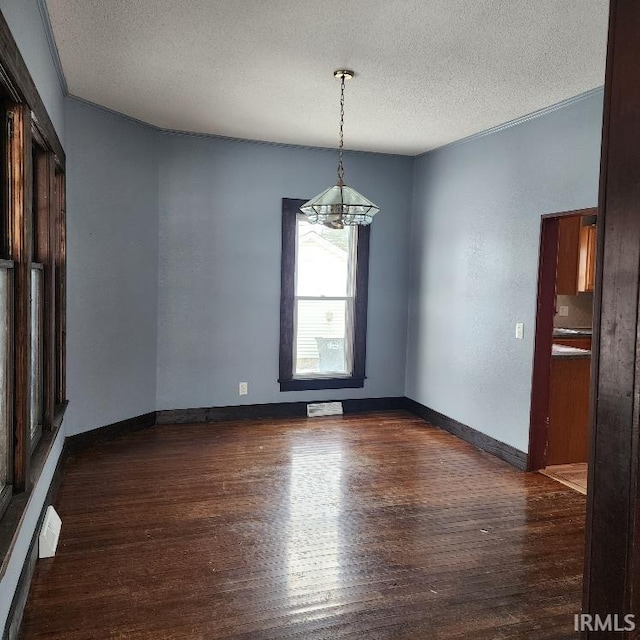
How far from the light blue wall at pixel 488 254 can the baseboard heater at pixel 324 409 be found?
86 cm

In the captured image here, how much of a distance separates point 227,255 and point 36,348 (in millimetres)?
2434

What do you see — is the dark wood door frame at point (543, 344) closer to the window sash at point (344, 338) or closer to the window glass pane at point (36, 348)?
the window sash at point (344, 338)

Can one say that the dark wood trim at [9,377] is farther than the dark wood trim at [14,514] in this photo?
Yes

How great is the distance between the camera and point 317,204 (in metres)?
3.41

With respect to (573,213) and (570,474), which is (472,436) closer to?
(570,474)

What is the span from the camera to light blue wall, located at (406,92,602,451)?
398cm

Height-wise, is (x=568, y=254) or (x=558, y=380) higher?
(x=568, y=254)

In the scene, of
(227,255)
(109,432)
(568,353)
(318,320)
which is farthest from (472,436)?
(109,432)

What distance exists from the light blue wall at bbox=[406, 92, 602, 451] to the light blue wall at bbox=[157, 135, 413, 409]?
2.42 feet

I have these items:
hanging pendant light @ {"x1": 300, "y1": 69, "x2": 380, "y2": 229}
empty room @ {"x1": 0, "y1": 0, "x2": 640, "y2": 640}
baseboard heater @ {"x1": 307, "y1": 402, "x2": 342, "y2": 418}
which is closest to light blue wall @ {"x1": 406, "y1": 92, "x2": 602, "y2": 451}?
empty room @ {"x1": 0, "y1": 0, "x2": 640, "y2": 640}

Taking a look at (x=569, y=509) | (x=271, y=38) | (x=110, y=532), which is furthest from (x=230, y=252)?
(x=569, y=509)

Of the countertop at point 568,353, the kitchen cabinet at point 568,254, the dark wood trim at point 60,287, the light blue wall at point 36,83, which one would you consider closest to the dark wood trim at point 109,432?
the dark wood trim at point 60,287

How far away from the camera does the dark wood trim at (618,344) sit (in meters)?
1.12
